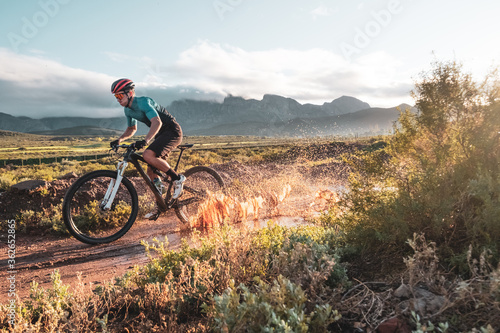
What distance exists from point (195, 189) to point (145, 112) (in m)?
2.35

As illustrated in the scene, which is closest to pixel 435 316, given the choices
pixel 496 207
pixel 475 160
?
pixel 496 207

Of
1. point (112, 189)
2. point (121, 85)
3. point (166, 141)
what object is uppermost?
point (121, 85)

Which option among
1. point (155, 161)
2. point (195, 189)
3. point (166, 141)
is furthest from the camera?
point (195, 189)

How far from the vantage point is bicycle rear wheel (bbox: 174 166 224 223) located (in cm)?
735

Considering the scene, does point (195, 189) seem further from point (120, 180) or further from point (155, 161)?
point (120, 180)

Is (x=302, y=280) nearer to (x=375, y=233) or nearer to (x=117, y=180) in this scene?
(x=375, y=233)

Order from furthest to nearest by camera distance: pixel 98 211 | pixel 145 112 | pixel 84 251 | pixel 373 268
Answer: pixel 98 211
pixel 145 112
pixel 84 251
pixel 373 268

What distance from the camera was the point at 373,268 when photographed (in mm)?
3482

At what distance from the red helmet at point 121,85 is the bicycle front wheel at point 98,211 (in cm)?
147

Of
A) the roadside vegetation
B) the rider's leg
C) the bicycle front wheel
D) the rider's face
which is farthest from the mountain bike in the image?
the roadside vegetation

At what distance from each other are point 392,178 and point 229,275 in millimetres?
2411

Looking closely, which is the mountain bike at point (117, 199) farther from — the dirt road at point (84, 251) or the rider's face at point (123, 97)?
the rider's face at point (123, 97)

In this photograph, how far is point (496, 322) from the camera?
7.31 feet

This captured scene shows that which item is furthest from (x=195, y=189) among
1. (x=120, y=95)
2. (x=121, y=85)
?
(x=121, y=85)
